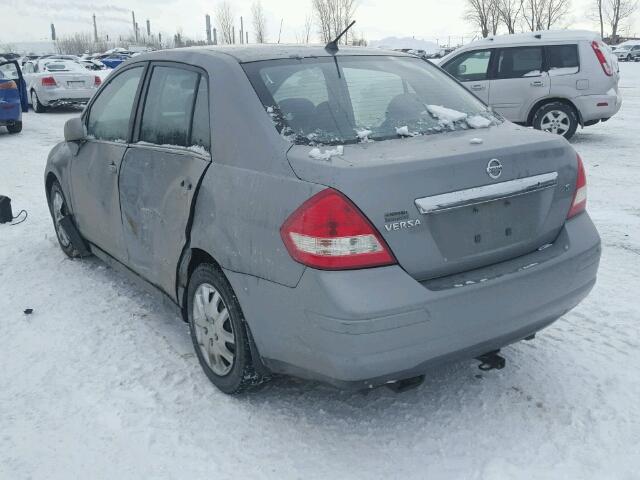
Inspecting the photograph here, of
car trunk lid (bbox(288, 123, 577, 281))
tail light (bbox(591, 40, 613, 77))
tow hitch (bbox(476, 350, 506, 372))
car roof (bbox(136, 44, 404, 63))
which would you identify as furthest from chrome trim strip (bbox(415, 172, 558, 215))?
tail light (bbox(591, 40, 613, 77))

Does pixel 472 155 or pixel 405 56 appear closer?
pixel 472 155

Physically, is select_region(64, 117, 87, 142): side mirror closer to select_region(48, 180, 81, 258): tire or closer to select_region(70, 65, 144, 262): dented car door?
select_region(70, 65, 144, 262): dented car door

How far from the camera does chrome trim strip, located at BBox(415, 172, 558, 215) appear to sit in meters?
2.48

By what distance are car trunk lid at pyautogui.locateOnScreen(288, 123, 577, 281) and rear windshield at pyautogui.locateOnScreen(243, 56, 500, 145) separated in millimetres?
153

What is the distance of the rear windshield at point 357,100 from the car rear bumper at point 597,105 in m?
7.23

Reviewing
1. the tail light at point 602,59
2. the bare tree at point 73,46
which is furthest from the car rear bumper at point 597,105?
the bare tree at point 73,46

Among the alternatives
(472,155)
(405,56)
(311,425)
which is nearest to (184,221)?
(311,425)

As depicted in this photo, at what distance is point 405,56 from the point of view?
3879 mm

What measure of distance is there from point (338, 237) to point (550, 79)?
8.86 m

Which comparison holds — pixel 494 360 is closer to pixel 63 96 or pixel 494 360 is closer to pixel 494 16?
pixel 63 96

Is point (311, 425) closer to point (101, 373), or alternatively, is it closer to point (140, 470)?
point (140, 470)

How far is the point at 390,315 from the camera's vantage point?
2.38 meters

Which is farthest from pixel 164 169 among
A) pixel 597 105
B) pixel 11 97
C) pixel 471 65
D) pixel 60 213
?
pixel 11 97

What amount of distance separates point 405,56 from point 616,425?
2336mm
